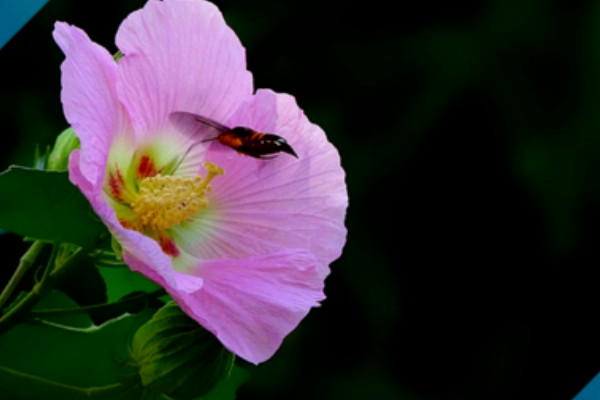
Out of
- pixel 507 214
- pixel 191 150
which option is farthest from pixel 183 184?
pixel 507 214

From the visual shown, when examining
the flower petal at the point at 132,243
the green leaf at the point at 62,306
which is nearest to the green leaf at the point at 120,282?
the green leaf at the point at 62,306

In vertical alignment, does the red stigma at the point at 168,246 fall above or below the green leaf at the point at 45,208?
below

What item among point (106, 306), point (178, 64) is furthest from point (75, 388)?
point (178, 64)

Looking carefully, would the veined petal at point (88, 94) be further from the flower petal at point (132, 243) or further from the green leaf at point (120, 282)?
the green leaf at point (120, 282)

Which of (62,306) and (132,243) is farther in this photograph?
(62,306)

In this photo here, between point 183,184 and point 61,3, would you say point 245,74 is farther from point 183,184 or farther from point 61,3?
point 61,3

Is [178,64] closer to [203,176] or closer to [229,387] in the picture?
[203,176]
